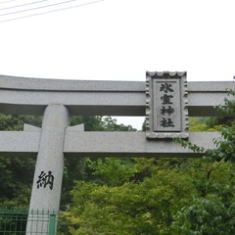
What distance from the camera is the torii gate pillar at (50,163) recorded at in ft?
27.0

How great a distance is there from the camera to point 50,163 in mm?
8414

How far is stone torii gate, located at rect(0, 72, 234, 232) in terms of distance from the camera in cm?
845

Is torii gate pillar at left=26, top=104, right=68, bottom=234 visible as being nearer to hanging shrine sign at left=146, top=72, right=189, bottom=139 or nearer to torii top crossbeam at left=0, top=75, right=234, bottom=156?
torii top crossbeam at left=0, top=75, right=234, bottom=156

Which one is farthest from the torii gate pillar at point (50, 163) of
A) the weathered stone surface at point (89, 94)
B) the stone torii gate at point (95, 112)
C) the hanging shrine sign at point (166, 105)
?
the hanging shrine sign at point (166, 105)

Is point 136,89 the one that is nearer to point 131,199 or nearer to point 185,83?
point 185,83

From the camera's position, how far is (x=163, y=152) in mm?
8453

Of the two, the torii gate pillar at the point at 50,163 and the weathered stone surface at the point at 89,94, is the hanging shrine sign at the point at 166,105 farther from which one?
the torii gate pillar at the point at 50,163

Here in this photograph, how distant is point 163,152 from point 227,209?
16.4ft

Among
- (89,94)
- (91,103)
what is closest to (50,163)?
(91,103)

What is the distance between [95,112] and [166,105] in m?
1.75

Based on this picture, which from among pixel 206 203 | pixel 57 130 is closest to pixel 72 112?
pixel 57 130

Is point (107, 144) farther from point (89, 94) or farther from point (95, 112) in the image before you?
point (89, 94)

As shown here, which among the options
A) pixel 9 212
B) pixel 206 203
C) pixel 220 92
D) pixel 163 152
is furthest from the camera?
pixel 220 92

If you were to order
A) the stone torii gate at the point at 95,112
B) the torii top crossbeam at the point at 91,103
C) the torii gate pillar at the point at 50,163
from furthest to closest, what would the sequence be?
the torii top crossbeam at the point at 91,103
the stone torii gate at the point at 95,112
the torii gate pillar at the point at 50,163
